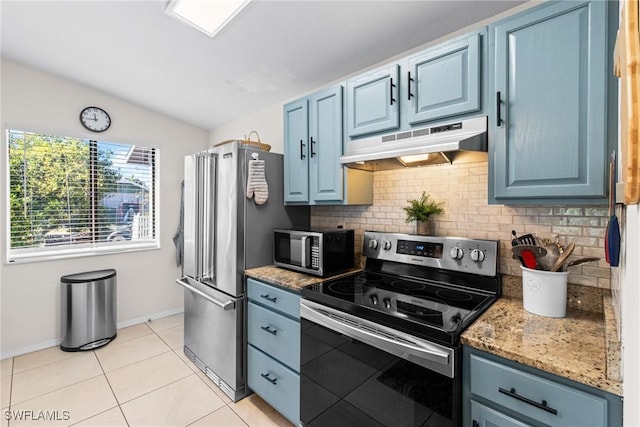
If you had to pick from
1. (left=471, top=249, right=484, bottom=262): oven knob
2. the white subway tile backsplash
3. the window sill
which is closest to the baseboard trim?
the window sill

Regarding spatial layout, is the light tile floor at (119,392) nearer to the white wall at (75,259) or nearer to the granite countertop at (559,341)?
the white wall at (75,259)

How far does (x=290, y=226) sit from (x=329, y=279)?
2.46ft

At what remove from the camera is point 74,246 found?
321 centimetres

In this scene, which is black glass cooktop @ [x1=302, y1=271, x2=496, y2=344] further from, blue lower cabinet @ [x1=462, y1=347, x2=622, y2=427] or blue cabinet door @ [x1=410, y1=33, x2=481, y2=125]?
blue cabinet door @ [x1=410, y1=33, x2=481, y2=125]

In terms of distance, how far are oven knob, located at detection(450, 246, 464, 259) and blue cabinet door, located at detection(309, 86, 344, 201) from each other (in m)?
0.78

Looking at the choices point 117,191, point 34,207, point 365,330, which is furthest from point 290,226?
point 34,207

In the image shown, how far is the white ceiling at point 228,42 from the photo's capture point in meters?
1.76

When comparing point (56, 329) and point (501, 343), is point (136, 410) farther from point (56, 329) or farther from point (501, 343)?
point (501, 343)

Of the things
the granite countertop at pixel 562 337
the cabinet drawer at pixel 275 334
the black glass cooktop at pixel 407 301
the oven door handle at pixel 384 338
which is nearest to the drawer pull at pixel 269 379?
the cabinet drawer at pixel 275 334

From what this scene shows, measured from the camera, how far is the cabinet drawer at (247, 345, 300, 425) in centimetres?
187

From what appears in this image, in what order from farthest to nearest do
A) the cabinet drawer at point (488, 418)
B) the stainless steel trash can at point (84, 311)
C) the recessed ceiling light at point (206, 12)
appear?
the stainless steel trash can at point (84, 311)
the recessed ceiling light at point (206, 12)
the cabinet drawer at point (488, 418)


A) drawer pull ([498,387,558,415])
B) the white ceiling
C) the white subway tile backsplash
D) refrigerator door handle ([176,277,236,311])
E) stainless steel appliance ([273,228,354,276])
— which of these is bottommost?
refrigerator door handle ([176,277,236,311])

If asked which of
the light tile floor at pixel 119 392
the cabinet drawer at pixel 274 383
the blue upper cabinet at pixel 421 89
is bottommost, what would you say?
the light tile floor at pixel 119 392

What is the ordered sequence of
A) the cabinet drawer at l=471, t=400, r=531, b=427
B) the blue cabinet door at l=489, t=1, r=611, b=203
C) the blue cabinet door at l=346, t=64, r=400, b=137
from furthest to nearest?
the blue cabinet door at l=346, t=64, r=400, b=137 < the blue cabinet door at l=489, t=1, r=611, b=203 < the cabinet drawer at l=471, t=400, r=531, b=427
